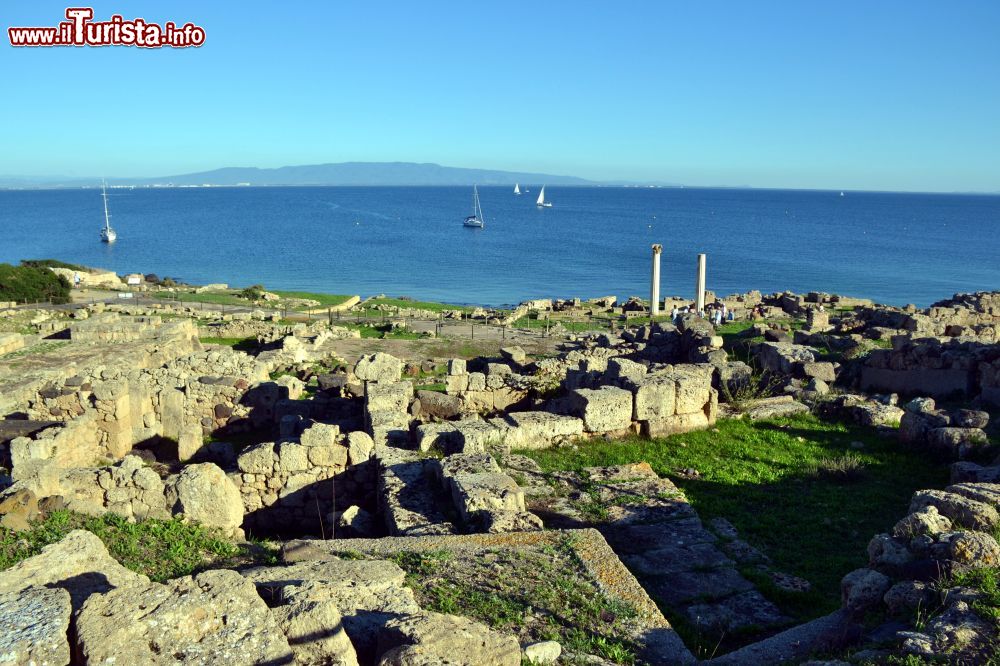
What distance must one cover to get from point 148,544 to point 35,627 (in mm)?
3130

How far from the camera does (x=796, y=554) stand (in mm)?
9133

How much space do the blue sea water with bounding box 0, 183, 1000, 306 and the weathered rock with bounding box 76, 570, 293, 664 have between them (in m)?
52.1

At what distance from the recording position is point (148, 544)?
801cm

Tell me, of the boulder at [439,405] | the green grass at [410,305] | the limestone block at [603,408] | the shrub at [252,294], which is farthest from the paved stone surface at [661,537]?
the shrub at [252,294]

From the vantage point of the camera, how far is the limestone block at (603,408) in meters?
12.7

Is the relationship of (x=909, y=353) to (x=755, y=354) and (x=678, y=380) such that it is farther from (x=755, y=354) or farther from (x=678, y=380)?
(x=678, y=380)

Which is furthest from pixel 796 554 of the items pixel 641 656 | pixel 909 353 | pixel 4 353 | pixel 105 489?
pixel 4 353

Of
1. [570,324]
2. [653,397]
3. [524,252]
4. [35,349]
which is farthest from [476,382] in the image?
[524,252]

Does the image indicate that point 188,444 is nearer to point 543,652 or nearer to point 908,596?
point 543,652

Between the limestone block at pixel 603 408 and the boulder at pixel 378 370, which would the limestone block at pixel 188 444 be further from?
the limestone block at pixel 603 408

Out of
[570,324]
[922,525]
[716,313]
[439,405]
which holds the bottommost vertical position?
[570,324]

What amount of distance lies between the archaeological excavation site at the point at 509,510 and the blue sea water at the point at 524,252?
4169 centimetres

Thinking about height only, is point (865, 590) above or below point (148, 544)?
above

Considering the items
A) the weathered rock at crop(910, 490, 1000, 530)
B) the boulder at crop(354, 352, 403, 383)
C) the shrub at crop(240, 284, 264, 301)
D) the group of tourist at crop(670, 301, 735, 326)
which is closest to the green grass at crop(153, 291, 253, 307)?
the shrub at crop(240, 284, 264, 301)
